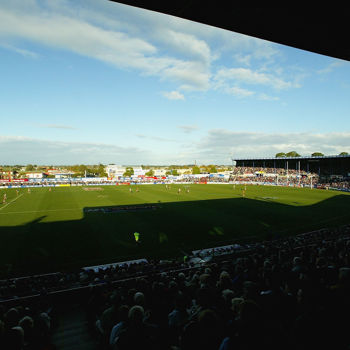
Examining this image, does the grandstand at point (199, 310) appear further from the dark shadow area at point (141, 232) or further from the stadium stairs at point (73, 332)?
the dark shadow area at point (141, 232)

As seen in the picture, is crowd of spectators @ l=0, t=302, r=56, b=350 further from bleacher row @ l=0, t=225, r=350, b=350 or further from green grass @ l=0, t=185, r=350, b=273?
green grass @ l=0, t=185, r=350, b=273

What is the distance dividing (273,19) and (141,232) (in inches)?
711

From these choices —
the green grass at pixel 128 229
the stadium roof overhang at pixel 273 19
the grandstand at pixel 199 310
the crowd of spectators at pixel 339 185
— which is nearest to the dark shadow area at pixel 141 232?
the green grass at pixel 128 229

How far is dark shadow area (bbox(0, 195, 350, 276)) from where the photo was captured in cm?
1441

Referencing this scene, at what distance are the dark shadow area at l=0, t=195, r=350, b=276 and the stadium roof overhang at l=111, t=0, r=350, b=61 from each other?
12.9 metres

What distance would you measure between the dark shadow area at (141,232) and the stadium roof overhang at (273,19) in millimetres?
12943

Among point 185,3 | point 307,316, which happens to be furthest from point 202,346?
point 185,3

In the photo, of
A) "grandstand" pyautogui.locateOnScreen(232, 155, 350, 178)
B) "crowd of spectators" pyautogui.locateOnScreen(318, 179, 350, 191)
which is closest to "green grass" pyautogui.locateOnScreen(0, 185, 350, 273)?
"crowd of spectators" pyautogui.locateOnScreen(318, 179, 350, 191)

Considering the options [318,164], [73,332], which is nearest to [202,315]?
[73,332]

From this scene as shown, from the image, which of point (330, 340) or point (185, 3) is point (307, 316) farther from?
point (185, 3)

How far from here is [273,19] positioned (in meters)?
3.81

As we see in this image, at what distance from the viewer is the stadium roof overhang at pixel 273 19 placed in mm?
3447

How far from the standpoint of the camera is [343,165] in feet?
219

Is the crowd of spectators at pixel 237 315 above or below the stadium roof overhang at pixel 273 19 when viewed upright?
below
